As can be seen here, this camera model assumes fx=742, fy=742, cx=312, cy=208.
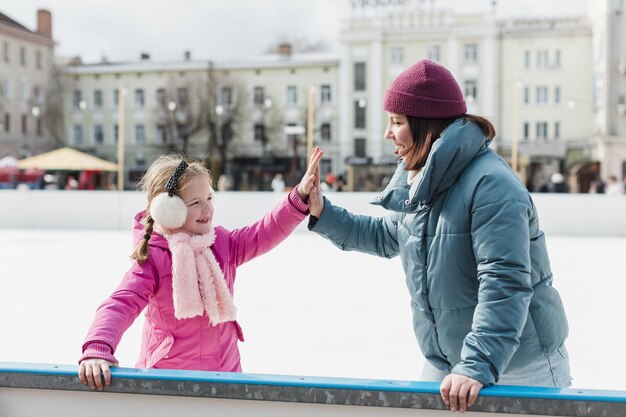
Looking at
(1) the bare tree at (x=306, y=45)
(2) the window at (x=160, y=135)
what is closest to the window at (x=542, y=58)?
(1) the bare tree at (x=306, y=45)

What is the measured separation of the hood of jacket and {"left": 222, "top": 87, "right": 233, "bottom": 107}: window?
1363 inches

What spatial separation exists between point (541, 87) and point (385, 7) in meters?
7.76

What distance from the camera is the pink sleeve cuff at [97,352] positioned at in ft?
4.82

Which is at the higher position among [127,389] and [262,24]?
[262,24]

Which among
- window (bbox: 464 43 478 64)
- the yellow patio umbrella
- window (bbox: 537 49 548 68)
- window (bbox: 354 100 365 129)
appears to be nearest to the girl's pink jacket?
the yellow patio umbrella

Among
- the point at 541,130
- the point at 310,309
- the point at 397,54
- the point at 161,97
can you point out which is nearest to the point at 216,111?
the point at 161,97

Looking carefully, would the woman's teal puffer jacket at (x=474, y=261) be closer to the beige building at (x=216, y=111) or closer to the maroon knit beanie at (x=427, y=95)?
the maroon knit beanie at (x=427, y=95)

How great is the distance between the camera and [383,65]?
3312cm

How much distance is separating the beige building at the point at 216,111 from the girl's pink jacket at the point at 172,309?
2978 centimetres

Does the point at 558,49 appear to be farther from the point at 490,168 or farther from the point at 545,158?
the point at 490,168

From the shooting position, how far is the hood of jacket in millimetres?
1466

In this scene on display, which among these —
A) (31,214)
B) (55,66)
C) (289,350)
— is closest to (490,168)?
(289,350)

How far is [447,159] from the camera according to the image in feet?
4.80

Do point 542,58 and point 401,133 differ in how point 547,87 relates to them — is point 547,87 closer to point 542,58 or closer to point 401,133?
point 542,58
